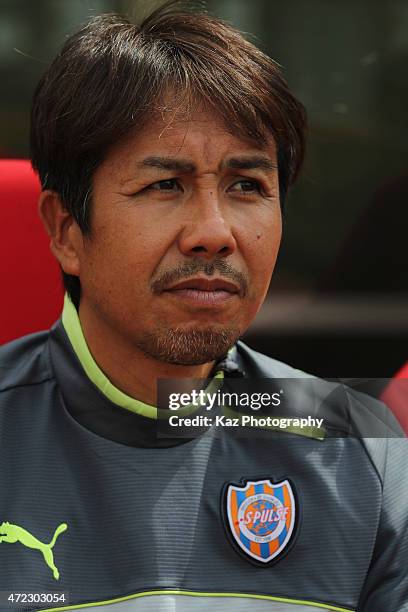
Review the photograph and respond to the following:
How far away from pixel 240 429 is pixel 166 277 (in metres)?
0.26

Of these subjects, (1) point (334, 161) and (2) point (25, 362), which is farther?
(1) point (334, 161)

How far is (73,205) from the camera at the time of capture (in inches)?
58.3

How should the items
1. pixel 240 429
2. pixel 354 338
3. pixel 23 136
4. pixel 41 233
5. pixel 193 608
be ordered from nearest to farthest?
pixel 193 608
pixel 240 429
pixel 41 233
pixel 23 136
pixel 354 338

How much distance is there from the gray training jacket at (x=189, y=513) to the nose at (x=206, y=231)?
0.86 feet

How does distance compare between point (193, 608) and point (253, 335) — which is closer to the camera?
point (193, 608)

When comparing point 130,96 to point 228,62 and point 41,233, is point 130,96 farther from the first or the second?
point 41,233

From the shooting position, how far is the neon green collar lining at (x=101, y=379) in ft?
4.72

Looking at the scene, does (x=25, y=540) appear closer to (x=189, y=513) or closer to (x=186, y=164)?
(x=189, y=513)

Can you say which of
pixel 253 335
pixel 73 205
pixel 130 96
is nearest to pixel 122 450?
pixel 73 205

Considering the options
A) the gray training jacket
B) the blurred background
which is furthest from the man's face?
the blurred background

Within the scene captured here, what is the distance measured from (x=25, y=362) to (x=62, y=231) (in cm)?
21

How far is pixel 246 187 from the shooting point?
145 cm

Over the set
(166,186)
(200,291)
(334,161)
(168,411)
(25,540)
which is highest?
(334,161)

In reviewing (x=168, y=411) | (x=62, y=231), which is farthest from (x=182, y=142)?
(x=168, y=411)
